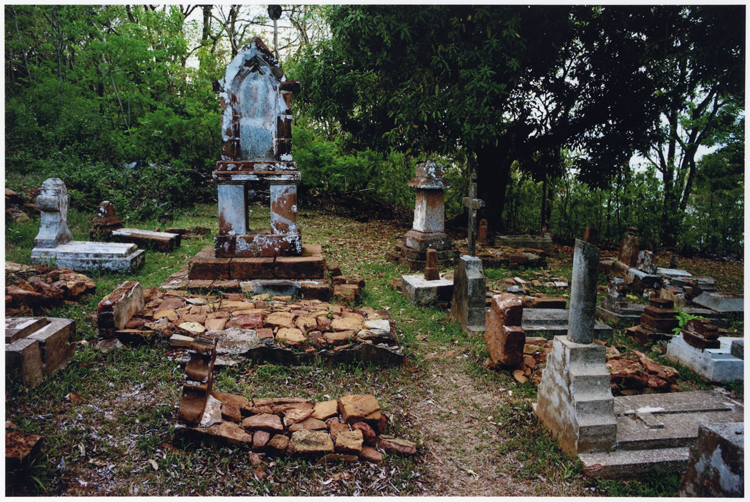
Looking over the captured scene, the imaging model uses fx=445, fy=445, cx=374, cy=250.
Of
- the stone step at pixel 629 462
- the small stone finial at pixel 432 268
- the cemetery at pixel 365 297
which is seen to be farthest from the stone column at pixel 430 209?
the stone step at pixel 629 462

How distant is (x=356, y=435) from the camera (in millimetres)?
2863

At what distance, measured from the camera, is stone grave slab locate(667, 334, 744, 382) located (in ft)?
14.0

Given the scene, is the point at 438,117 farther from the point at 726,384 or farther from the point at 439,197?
the point at 726,384

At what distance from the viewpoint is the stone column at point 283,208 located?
608 centimetres

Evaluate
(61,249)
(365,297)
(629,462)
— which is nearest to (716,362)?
(629,462)

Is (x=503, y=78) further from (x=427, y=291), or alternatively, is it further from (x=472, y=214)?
(x=427, y=291)

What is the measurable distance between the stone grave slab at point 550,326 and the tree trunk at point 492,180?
17.9ft

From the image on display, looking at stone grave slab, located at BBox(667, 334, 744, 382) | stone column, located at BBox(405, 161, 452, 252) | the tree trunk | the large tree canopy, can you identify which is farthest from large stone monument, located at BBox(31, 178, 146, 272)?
the tree trunk

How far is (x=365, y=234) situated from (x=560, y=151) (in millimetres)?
5291

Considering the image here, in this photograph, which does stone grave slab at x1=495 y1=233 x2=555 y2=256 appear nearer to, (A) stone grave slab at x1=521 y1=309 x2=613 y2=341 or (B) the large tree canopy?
(B) the large tree canopy

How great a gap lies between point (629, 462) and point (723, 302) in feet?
14.9

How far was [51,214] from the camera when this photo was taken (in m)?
6.28

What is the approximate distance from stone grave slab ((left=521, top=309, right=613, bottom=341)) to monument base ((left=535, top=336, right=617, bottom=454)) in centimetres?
205

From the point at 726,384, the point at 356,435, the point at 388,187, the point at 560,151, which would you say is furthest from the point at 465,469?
the point at 388,187
